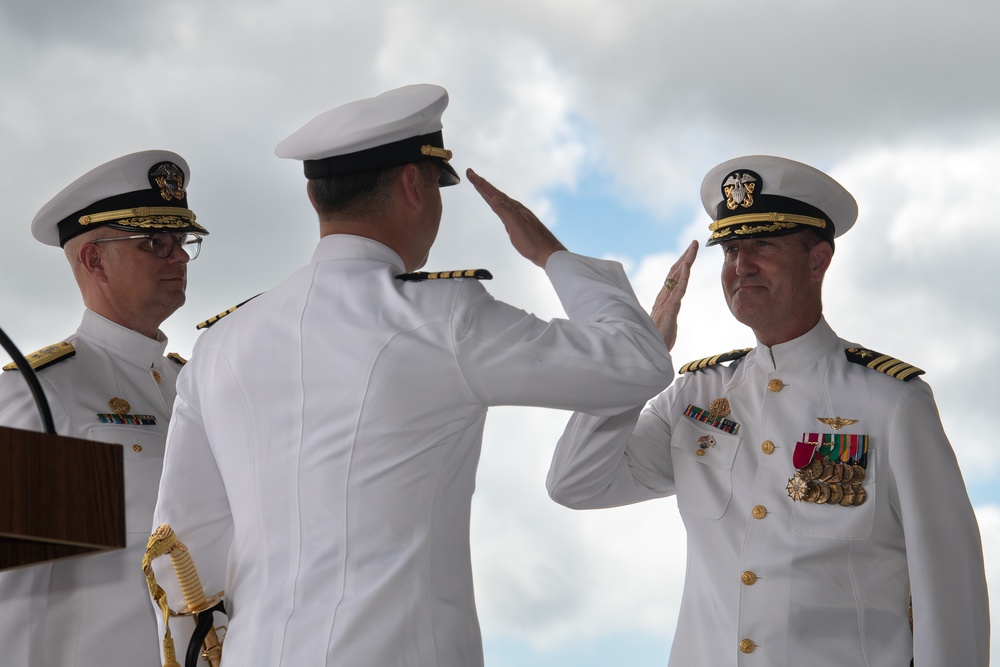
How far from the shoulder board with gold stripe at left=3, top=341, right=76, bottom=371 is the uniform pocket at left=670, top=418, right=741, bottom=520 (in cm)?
156

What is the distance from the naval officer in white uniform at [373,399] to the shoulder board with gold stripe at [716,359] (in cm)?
99

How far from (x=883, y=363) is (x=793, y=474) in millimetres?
349

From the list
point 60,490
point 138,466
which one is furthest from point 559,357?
point 138,466

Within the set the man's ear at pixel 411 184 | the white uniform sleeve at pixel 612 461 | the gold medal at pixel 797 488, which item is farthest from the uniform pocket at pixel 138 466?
the gold medal at pixel 797 488

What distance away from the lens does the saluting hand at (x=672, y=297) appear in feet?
8.81

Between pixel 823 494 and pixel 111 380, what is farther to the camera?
pixel 111 380

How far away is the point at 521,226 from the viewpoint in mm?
2201

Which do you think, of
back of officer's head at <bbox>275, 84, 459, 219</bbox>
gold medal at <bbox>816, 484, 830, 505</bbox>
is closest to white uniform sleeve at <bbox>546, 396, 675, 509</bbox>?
gold medal at <bbox>816, 484, 830, 505</bbox>

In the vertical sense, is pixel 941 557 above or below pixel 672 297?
below

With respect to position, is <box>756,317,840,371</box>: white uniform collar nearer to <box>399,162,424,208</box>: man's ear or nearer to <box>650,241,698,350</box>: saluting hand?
<box>650,241,698,350</box>: saluting hand

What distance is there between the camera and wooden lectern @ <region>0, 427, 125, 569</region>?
1169mm

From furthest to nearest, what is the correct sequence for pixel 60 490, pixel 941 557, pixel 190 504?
pixel 941 557 < pixel 190 504 < pixel 60 490

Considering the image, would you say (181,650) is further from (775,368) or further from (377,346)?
(775,368)

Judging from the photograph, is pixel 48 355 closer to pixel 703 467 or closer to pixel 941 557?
pixel 703 467
